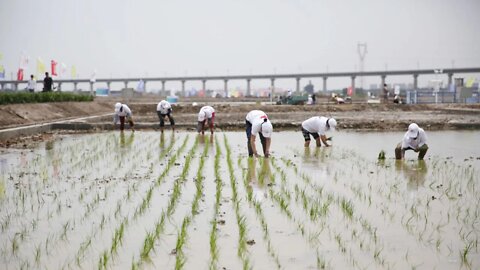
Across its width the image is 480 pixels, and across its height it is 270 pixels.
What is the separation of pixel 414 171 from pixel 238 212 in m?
3.93

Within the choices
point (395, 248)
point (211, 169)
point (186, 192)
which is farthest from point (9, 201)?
point (395, 248)

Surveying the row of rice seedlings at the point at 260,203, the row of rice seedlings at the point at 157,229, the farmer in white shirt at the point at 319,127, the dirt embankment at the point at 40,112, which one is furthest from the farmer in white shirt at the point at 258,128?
the dirt embankment at the point at 40,112

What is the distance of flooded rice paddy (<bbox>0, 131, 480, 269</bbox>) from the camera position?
3881 millimetres

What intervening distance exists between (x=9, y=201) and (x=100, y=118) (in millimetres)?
16783

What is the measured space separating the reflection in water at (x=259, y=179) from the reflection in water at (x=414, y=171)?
192 centimetres

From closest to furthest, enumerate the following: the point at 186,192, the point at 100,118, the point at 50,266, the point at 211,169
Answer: the point at 50,266 < the point at 186,192 < the point at 211,169 < the point at 100,118

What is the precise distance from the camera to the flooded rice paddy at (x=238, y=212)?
12.7 feet

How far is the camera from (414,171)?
26.4 feet

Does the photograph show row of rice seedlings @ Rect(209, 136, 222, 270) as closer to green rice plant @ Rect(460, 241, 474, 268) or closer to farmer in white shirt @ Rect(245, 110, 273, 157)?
farmer in white shirt @ Rect(245, 110, 273, 157)

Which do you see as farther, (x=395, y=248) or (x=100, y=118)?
(x=100, y=118)

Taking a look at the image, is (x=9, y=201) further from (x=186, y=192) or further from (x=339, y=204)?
(x=339, y=204)

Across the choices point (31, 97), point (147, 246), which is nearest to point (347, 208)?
point (147, 246)

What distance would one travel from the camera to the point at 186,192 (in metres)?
6.36

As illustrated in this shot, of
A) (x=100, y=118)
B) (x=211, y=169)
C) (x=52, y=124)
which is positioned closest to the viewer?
(x=211, y=169)
